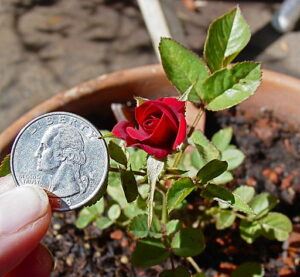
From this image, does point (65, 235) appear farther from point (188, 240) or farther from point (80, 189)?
point (80, 189)

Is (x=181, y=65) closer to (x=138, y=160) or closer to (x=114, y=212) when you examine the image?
(x=138, y=160)

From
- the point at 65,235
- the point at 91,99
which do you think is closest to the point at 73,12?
the point at 91,99

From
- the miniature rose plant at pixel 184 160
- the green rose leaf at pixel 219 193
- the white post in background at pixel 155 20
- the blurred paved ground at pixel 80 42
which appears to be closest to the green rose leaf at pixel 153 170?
the miniature rose plant at pixel 184 160

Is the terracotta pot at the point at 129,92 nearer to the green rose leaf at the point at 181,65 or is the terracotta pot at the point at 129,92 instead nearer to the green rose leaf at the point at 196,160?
the green rose leaf at the point at 196,160

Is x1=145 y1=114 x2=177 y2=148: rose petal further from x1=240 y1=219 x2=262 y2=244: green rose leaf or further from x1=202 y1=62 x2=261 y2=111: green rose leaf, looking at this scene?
x1=240 y1=219 x2=262 y2=244: green rose leaf

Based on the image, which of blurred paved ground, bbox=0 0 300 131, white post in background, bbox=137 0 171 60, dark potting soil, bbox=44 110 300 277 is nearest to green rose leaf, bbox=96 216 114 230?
dark potting soil, bbox=44 110 300 277

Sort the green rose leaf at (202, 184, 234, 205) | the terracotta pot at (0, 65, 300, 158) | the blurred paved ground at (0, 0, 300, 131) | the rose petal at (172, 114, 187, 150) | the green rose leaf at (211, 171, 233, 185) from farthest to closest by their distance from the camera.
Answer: the blurred paved ground at (0, 0, 300, 131)
the terracotta pot at (0, 65, 300, 158)
the green rose leaf at (211, 171, 233, 185)
the green rose leaf at (202, 184, 234, 205)
the rose petal at (172, 114, 187, 150)

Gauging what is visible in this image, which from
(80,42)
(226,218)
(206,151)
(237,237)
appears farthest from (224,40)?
(80,42)
